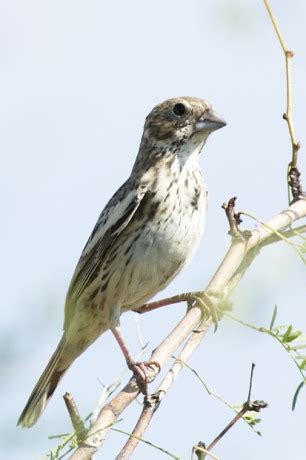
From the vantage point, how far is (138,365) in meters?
4.39

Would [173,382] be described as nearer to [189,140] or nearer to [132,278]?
[132,278]

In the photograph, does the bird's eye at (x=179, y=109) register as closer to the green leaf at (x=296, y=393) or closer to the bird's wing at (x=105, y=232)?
the bird's wing at (x=105, y=232)

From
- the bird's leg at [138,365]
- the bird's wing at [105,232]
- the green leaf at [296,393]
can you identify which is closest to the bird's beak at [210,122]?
the bird's wing at [105,232]

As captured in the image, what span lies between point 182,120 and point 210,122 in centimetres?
30

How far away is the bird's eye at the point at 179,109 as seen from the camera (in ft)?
19.2

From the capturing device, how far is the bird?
546 centimetres

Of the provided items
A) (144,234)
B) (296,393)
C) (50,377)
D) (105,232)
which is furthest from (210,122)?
(296,393)

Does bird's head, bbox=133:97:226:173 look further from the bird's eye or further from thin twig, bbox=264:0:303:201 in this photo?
thin twig, bbox=264:0:303:201

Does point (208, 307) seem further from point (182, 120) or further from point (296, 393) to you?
point (182, 120)

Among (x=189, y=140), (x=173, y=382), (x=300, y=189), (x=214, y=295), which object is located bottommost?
(x=173, y=382)

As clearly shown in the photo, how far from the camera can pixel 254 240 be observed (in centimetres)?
353

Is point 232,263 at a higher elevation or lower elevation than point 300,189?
lower

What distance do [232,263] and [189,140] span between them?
2.43 meters

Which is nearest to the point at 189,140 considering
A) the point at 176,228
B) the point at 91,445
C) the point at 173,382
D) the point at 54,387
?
the point at 176,228
